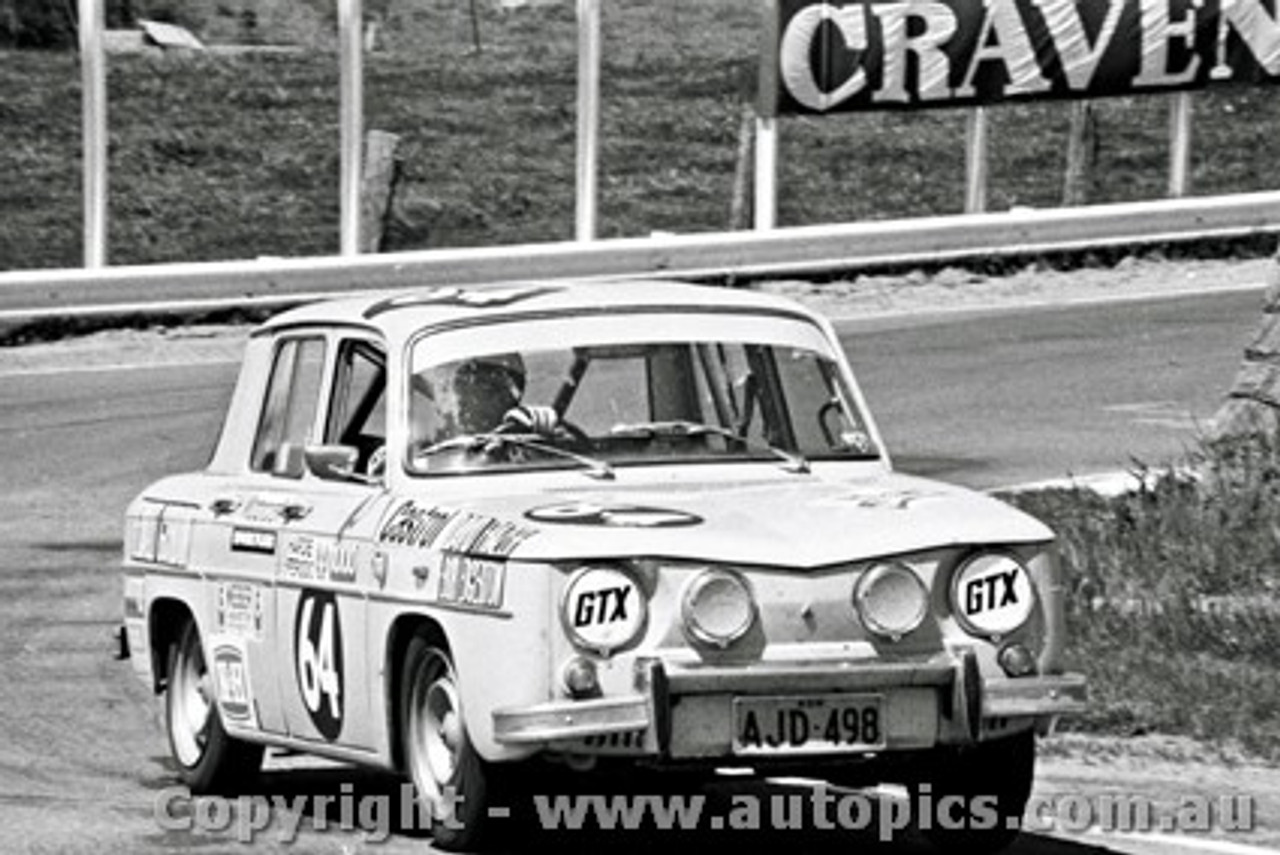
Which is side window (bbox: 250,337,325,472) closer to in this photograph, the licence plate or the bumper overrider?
the bumper overrider

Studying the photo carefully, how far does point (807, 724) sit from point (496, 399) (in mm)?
1711

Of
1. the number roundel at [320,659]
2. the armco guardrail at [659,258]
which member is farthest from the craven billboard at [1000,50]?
the number roundel at [320,659]

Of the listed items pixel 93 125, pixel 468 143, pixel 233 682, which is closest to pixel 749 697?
pixel 233 682

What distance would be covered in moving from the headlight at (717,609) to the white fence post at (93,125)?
52.0 feet

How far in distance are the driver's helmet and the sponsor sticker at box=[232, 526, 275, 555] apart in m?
0.71

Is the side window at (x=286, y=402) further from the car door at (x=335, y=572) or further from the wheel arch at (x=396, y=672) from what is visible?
the wheel arch at (x=396, y=672)

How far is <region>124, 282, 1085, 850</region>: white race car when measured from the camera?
905 cm

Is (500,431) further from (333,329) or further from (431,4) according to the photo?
(431,4)

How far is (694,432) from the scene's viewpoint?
34.1ft

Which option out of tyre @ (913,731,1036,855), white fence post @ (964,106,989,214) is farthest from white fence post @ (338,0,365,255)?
tyre @ (913,731,1036,855)

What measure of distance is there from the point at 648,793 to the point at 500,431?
1146 mm

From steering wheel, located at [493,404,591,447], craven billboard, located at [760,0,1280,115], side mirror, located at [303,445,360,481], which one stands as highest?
craven billboard, located at [760,0,1280,115]

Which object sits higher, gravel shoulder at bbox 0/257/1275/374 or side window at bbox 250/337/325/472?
side window at bbox 250/337/325/472

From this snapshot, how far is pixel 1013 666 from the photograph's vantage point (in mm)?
9234
